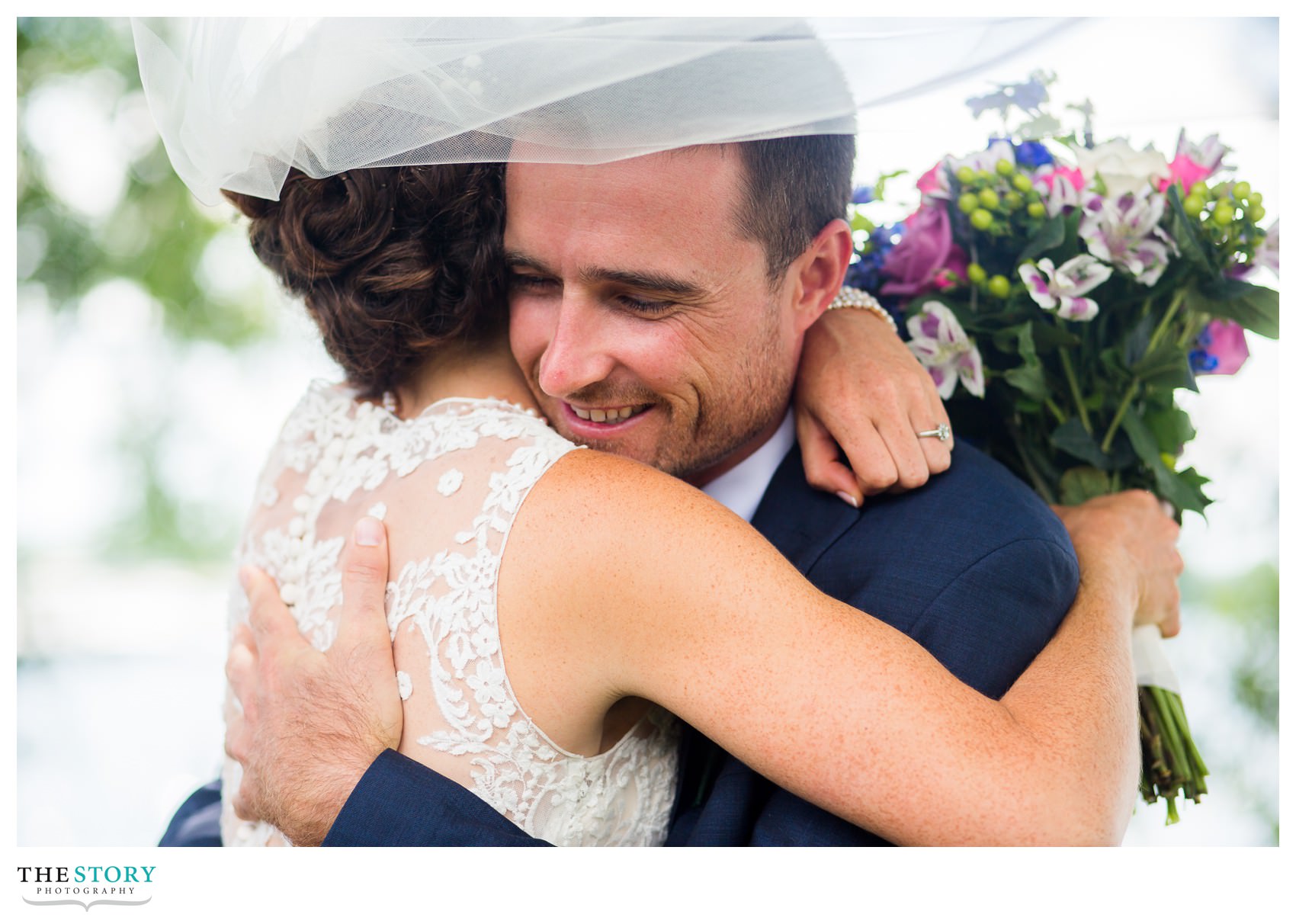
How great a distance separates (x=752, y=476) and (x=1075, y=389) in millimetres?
745

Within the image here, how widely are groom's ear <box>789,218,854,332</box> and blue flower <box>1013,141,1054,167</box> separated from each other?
1.61ft

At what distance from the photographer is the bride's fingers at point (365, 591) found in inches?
59.7

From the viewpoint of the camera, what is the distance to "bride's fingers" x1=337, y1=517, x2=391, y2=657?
1516mm

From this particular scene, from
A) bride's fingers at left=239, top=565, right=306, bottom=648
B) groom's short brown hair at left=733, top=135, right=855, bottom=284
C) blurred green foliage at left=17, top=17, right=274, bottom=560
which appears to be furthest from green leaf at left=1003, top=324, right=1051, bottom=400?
blurred green foliage at left=17, top=17, right=274, bottom=560

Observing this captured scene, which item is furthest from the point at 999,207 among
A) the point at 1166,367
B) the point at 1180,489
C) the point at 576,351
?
the point at 576,351

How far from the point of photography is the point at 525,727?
4.80 ft

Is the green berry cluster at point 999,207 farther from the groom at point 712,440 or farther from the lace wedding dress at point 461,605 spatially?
the lace wedding dress at point 461,605

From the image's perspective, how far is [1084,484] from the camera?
226cm

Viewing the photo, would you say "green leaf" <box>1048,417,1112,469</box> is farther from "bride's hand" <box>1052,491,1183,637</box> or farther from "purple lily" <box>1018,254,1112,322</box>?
"purple lily" <box>1018,254,1112,322</box>

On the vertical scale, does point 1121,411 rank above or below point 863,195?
below

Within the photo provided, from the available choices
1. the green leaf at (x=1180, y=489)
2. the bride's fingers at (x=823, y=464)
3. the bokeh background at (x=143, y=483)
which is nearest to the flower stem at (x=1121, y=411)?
the green leaf at (x=1180, y=489)

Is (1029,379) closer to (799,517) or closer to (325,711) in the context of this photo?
(799,517)
